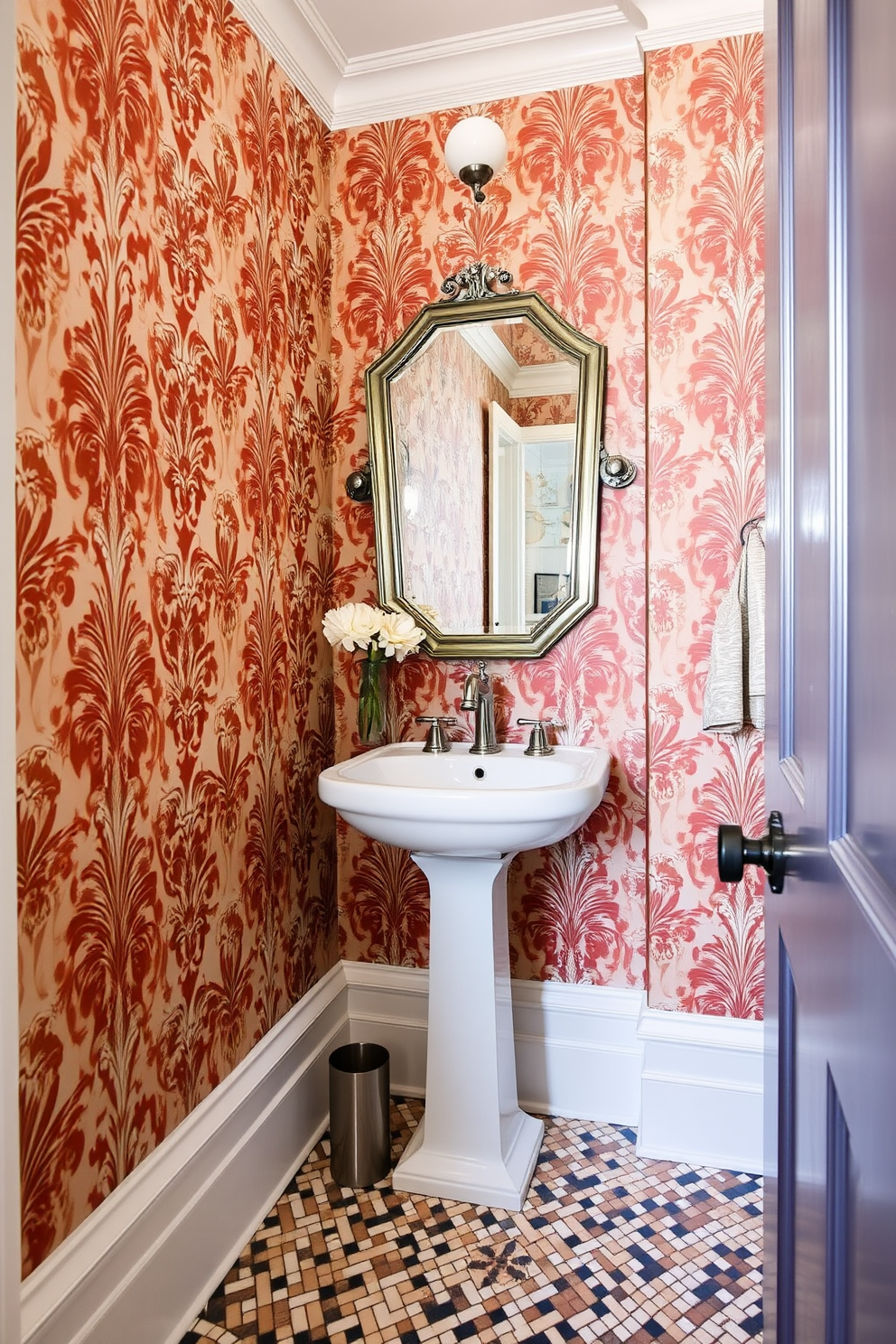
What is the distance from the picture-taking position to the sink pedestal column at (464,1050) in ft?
5.70

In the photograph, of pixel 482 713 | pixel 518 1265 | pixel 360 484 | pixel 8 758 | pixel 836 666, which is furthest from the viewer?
pixel 360 484

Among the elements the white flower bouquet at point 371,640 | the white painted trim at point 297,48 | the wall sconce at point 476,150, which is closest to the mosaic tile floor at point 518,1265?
the white flower bouquet at point 371,640

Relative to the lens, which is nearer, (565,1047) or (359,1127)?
(359,1127)

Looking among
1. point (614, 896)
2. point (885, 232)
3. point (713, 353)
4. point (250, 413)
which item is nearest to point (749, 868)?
point (614, 896)

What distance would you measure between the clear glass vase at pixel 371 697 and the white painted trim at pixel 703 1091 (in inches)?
35.8

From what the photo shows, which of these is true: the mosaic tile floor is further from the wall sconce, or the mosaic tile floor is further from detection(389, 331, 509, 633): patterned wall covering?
the wall sconce

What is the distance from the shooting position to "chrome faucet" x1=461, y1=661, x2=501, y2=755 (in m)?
1.97

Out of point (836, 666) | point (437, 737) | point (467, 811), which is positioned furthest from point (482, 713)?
point (836, 666)

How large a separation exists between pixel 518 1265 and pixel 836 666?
1.53m

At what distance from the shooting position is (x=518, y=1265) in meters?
1.55

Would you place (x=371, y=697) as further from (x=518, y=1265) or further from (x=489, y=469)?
(x=518, y=1265)

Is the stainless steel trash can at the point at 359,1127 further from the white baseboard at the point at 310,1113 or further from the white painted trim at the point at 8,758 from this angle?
the white painted trim at the point at 8,758

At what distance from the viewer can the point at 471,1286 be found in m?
1.50

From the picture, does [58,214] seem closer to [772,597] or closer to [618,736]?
[772,597]
